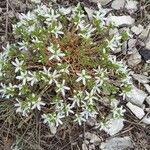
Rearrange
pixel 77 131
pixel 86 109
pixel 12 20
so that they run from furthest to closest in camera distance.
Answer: pixel 12 20 < pixel 77 131 < pixel 86 109

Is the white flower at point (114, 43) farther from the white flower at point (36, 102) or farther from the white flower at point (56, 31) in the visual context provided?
the white flower at point (36, 102)

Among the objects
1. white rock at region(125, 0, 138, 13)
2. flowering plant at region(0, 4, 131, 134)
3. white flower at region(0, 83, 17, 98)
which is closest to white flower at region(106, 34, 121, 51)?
flowering plant at region(0, 4, 131, 134)

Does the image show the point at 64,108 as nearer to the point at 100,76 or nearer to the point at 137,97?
the point at 100,76

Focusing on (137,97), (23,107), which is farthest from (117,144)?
(23,107)

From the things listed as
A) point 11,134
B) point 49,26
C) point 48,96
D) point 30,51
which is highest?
point 49,26

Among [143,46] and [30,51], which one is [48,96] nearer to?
[30,51]

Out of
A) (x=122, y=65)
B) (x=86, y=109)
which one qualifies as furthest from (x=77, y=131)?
(x=122, y=65)

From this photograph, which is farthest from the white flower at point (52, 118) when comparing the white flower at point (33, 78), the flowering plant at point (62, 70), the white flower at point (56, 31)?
the white flower at point (56, 31)
